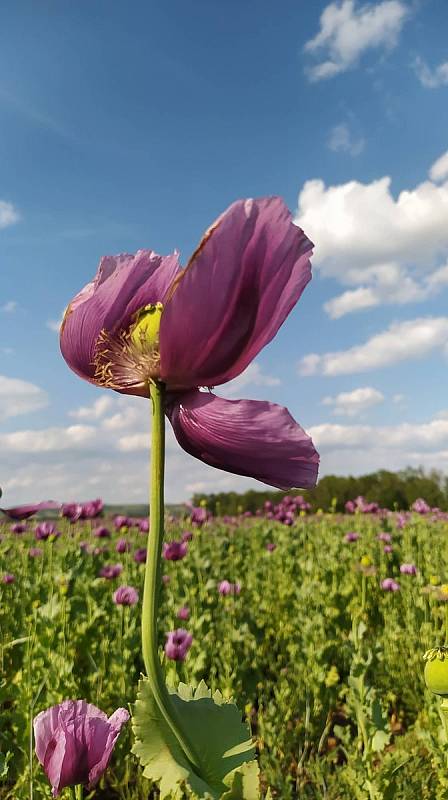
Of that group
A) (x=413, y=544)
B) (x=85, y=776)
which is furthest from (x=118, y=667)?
(x=413, y=544)

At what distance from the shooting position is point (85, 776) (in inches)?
45.1

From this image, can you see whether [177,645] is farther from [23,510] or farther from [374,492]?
[374,492]

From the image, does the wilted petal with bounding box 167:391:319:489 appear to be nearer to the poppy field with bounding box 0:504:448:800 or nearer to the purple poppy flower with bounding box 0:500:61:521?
the purple poppy flower with bounding box 0:500:61:521

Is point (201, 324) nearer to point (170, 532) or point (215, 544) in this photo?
point (215, 544)

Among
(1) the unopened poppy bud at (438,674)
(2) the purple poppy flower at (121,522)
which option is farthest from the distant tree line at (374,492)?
(1) the unopened poppy bud at (438,674)

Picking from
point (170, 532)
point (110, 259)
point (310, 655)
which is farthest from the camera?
point (170, 532)

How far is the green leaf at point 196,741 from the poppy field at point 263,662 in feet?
2.41

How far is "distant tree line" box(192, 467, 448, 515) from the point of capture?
25.9 meters

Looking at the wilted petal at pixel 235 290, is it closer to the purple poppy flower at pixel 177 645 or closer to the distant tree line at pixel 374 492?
the purple poppy flower at pixel 177 645

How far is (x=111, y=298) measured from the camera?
2.39 ft

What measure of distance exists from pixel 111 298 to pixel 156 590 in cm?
32

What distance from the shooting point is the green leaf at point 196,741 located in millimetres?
701

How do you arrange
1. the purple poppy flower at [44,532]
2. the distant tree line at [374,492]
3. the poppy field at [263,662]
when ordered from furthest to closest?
the distant tree line at [374,492] → the purple poppy flower at [44,532] → the poppy field at [263,662]

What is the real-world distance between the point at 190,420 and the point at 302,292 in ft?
0.62
